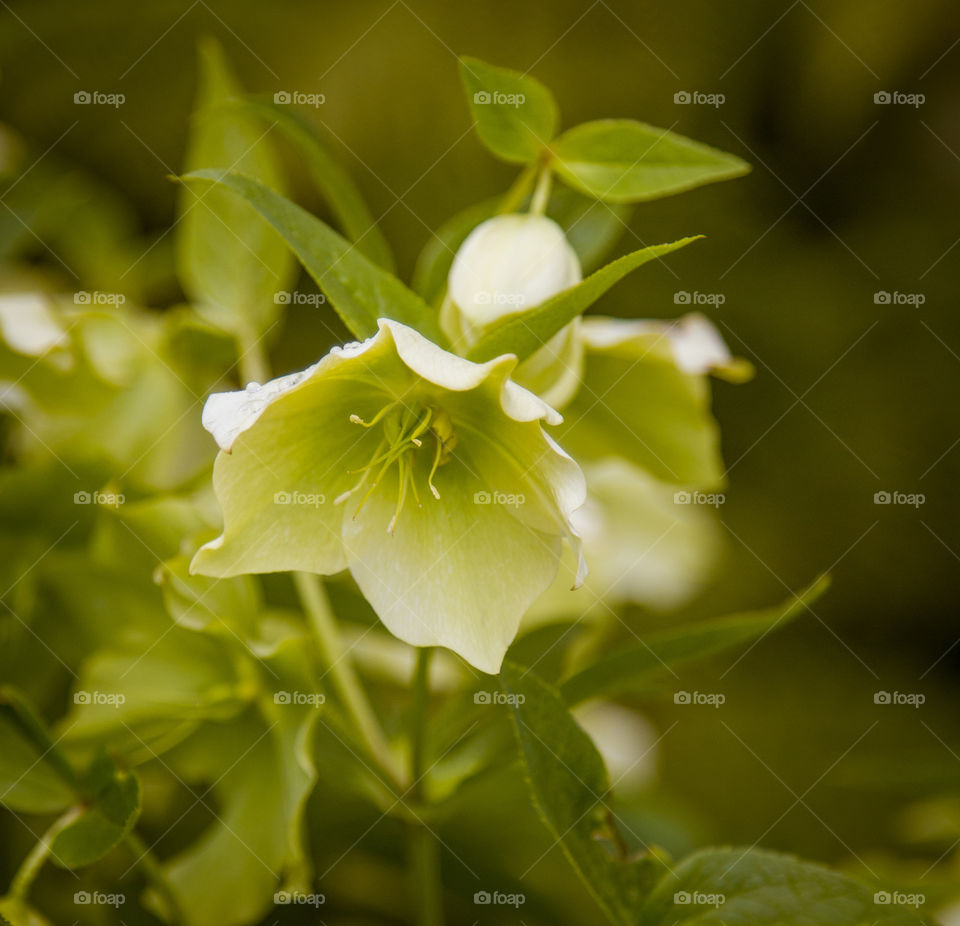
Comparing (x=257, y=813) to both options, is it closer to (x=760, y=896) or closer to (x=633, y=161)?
(x=760, y=896)

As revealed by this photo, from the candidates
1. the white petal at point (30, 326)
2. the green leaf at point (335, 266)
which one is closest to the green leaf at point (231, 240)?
the white petal at point (30, 326)

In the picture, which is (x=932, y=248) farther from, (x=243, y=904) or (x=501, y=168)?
(x=243, y=904)

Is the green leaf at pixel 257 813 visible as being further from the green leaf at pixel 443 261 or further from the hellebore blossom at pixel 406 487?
the green leaf at pixel 443 261

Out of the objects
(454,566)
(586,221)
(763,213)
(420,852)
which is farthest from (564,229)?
(763,213)

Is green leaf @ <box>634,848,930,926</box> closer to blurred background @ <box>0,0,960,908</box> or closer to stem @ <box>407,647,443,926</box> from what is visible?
stem @ <box>407,647,443,926</box>

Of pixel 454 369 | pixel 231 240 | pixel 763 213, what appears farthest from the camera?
pixel 763 213

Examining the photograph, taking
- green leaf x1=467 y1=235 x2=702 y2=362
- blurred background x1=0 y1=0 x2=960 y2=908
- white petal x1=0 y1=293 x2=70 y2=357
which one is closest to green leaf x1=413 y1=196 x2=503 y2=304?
green leaf x1=467 y1=235 x2=702 y2=362

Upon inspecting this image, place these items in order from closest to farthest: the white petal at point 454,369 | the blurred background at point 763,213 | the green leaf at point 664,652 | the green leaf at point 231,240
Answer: the white petal at point 454,369 < the green leaf at point 664,652 < the green leaf at point 231,240 < the blurred background at point 763,213

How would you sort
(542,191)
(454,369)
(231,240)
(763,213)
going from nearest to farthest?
1. (454,369)
2. (542,191)
3. (231,240)
4. (763,213)
